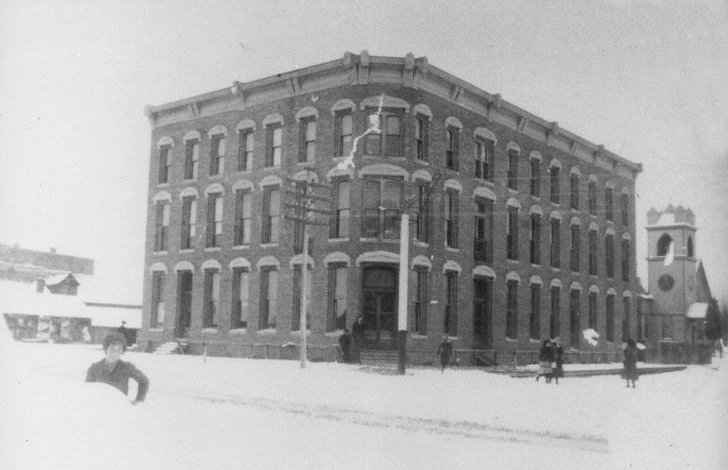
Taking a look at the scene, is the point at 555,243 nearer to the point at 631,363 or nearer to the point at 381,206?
the point at 631,363

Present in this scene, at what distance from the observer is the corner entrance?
22328mm

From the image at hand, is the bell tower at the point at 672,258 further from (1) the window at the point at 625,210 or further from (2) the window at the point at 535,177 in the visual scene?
(2) the window at the point at 535,177

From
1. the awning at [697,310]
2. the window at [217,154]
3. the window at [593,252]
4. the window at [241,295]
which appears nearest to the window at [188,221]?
the window at [217,154]

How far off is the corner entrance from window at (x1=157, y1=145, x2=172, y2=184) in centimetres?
710

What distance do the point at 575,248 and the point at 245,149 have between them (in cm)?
1312

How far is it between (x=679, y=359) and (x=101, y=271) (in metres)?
8.49

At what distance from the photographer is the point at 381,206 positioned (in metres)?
22.3

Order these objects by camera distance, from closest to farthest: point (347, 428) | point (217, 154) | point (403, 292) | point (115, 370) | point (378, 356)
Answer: point (115, 370), point (347, 428), point (403, 292), point (378, 356), point (217, 154)

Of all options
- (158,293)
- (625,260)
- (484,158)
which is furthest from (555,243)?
(158,293)

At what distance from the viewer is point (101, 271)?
10.5 meters

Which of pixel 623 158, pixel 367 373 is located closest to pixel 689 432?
pixel 623 158

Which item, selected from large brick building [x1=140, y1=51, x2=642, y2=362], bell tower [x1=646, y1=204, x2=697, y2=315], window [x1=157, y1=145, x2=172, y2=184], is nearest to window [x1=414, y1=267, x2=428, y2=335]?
large brick building [x1=140, y1=51, x2=642, y2=362]

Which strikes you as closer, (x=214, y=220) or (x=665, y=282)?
(x=665, y=282)

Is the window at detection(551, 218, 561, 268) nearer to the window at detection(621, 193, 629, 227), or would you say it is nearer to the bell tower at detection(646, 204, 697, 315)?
the window at detection(621, 193, 629, 227)
